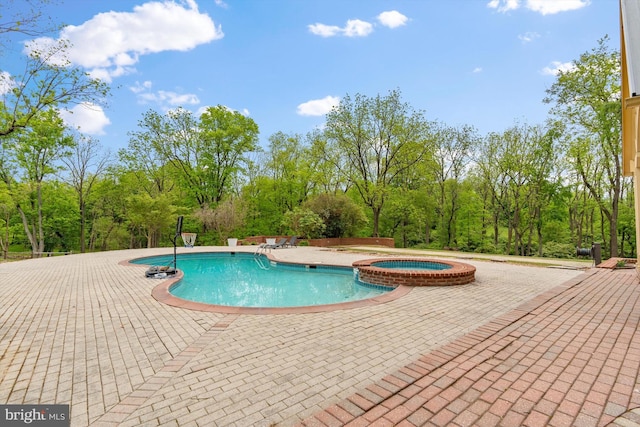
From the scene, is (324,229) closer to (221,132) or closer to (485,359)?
(221,132)

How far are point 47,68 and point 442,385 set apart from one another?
283 inches

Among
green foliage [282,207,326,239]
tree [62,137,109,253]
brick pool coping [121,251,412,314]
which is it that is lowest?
brick pool coping [121,251,412,314]

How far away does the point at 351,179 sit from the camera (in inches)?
921

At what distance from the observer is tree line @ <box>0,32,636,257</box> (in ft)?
61.4

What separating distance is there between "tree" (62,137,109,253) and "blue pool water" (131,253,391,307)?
1381 centimetres

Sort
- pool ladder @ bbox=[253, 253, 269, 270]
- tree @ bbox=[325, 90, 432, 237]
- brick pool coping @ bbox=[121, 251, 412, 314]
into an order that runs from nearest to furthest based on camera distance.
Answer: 1. brick pool coping @ bbox=[121, 251, 412, 314]
2. pool ladder @ bbox=[253, 253, 269, 270]
3. tree @ bbox=[325, 90, 432, 237]

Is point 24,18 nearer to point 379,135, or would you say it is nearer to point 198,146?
point 379,135

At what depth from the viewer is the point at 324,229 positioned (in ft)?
65.7

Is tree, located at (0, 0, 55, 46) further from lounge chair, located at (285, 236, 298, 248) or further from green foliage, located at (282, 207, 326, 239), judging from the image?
green foliage, located at (282, 207, 326, 239)

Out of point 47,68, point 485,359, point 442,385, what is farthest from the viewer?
point 47,68

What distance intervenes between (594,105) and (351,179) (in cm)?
1426

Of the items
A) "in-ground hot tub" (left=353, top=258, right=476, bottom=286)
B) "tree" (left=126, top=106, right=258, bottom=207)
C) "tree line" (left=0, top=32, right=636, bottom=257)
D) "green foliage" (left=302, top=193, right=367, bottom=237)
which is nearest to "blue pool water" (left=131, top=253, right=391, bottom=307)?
"in-ground hot tub" (left=353, top=258, right=476, bottom=286)

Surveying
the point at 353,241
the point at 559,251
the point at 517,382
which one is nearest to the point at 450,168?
the point at 559,251

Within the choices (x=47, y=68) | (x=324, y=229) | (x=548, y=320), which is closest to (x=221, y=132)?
(x=324, y=229)
